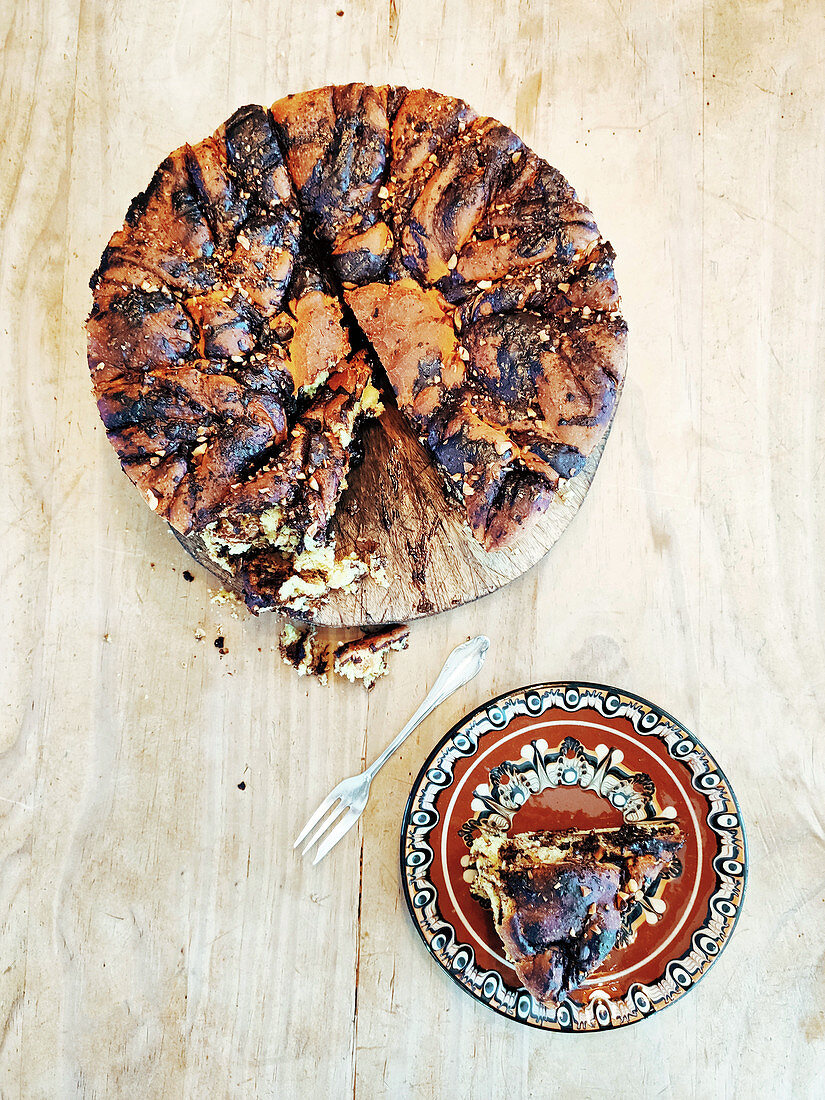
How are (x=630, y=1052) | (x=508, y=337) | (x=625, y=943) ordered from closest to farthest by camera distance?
(x=508, y=337)
(x=625, y=943)
(x=630, y=1052)

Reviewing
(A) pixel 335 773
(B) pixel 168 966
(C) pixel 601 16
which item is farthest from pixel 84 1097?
(C) pixel 601 16

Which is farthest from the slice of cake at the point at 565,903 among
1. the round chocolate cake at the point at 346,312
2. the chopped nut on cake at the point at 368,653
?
the round chocolate cake at the point at 346,312

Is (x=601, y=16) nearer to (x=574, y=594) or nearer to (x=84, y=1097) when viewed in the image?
(x=574, y=594)

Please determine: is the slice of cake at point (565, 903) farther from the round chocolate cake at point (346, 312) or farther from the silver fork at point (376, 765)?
the round chocolate cake at point (346, 312)

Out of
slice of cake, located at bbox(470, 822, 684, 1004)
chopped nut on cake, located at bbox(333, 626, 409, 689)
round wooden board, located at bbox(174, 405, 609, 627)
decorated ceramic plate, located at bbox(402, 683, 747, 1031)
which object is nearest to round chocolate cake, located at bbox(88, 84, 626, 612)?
round wooden board, located at bbox(174, 405, 609, 627)

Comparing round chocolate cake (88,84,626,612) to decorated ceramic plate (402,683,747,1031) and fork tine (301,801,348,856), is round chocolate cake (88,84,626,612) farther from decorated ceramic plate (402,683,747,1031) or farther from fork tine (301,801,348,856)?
fork tine (301,801,348,856)

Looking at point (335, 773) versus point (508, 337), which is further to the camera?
point (335, 773)

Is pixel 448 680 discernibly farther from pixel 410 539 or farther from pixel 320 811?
pixel 320 811
